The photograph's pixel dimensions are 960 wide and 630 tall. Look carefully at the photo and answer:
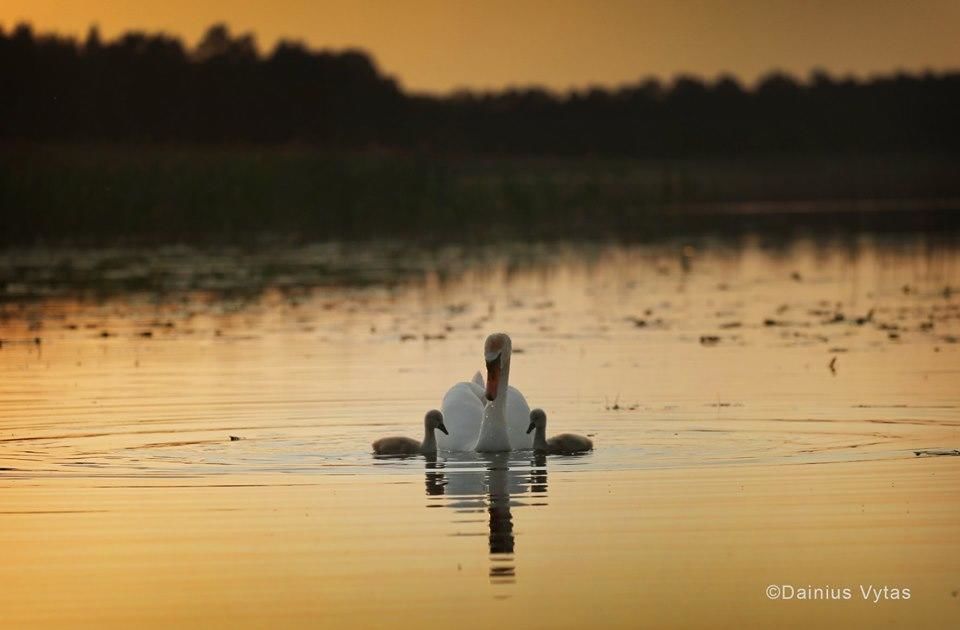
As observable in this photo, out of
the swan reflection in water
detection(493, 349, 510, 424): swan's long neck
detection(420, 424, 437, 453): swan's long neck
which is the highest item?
detection(493, 349, 510, 424): swan's long neck

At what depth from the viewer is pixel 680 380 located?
17375 millimetres

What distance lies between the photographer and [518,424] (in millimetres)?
14273

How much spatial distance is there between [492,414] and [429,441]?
0.48 metres

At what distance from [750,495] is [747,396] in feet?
15.0

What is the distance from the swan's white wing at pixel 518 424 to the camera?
14.1m

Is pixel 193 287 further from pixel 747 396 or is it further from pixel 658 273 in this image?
pixel 747 396

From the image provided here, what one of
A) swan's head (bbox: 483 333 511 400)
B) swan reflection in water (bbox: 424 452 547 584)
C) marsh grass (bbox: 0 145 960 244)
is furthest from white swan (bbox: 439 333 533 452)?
marsh grass (bbox: 0 145 960 244)

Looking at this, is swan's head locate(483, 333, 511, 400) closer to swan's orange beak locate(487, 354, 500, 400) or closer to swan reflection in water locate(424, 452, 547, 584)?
swan's orange beak locate(487, 354, 500, 400)

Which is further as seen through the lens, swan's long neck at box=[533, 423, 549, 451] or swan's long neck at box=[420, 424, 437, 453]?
swan's long neck at box=[420, 424, 437, 453]

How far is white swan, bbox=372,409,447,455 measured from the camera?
1359cm

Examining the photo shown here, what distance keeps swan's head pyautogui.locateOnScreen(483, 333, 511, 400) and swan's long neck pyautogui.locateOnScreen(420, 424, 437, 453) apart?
47cm

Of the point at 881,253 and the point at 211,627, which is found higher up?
the point at 881,253

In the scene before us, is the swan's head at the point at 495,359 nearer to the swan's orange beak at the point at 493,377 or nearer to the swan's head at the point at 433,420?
the swan's orange beak at the point at 493,377

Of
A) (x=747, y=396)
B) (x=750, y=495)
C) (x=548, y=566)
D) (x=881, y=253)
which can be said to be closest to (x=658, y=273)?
(x=881, y=253)
